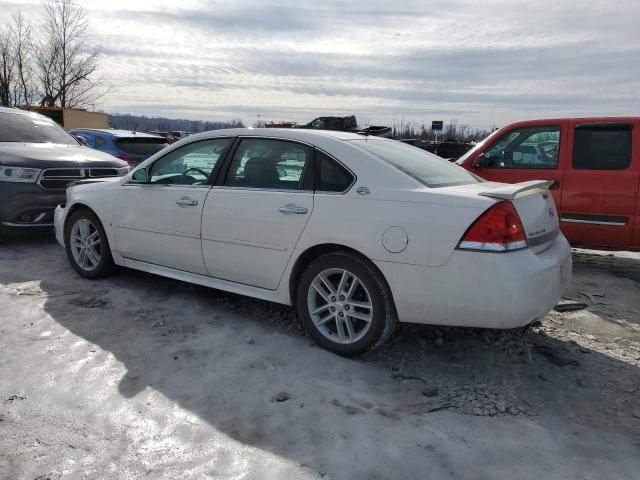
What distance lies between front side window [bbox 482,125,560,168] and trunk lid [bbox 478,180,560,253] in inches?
103

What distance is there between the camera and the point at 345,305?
3.59 meters

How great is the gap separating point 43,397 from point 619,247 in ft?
18.6

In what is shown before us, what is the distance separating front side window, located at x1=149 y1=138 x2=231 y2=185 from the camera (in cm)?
434

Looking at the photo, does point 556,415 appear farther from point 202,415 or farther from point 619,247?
point 619,247

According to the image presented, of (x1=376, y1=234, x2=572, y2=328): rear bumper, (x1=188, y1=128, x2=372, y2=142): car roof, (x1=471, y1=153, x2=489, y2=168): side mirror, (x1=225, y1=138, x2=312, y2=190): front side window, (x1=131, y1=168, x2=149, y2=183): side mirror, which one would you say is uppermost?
(x1=188, y1=128, x2=372, y2=142): car roof

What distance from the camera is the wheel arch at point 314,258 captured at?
341 cm

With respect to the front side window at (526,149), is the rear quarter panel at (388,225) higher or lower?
lower

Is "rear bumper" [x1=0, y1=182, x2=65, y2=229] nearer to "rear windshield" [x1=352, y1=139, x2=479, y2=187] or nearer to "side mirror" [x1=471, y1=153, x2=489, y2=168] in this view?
"rear windshield" [x1=352, y1=139, x2=479, y2=187]

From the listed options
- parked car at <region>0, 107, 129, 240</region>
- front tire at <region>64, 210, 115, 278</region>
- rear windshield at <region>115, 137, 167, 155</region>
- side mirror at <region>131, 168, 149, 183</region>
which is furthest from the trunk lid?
rear windshield at <region>115, 137, 167, 155</region>

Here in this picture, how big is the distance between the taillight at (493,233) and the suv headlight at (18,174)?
215 inches

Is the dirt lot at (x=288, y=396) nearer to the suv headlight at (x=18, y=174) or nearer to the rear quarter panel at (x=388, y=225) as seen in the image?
the rear quarter panel at (x=388, y=225)

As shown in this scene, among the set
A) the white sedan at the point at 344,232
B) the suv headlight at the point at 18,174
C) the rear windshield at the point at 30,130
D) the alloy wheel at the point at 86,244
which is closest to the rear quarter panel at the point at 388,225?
the white sedan at the point at 344,232

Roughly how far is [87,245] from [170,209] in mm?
Result: 1325

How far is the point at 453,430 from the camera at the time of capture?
2783 mm
